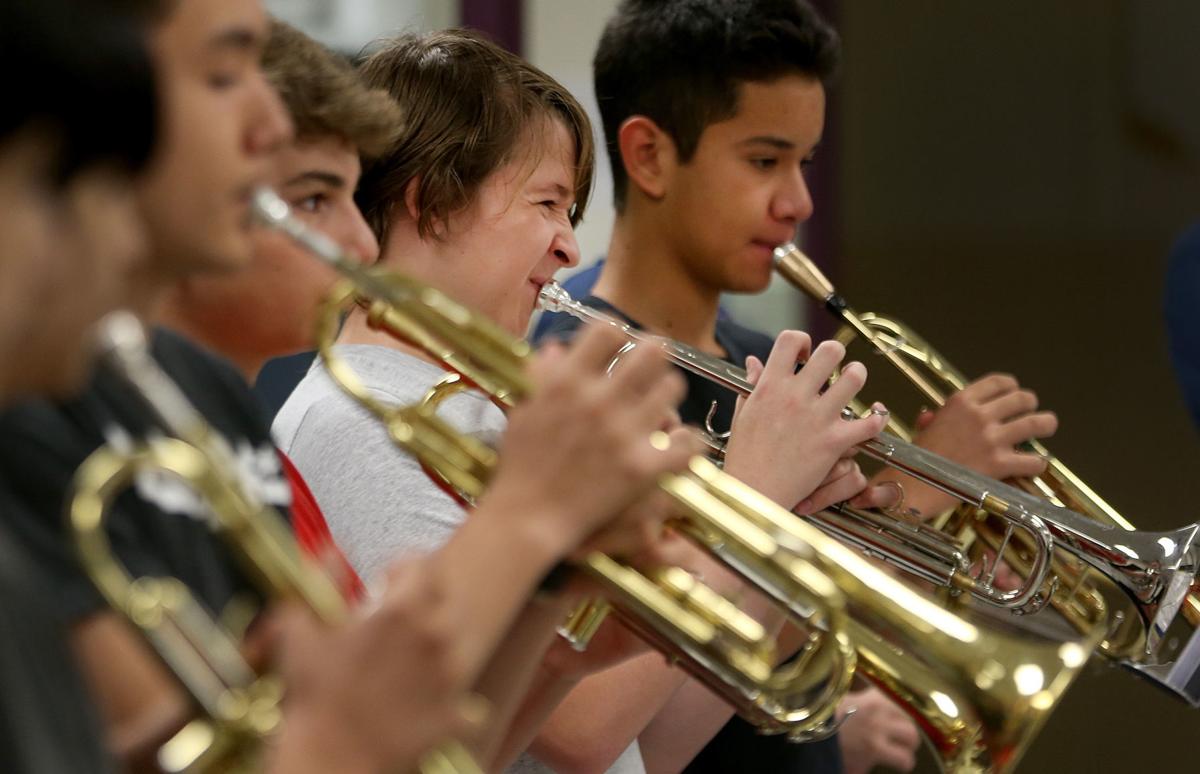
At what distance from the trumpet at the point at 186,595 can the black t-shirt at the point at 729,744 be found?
75 centimetres

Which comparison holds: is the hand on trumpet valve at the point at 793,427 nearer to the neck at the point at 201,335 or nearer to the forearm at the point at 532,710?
the forearm at the point at 532,710

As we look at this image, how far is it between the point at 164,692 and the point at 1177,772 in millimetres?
2618

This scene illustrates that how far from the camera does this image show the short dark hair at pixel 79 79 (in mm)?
621

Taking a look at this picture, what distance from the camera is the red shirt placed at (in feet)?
3.31

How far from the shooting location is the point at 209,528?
90 cm

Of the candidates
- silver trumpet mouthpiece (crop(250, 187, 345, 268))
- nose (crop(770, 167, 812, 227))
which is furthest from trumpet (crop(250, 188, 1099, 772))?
nose (crop(770, 167, 812, 227))

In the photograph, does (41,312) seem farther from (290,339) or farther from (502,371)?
(290,339)

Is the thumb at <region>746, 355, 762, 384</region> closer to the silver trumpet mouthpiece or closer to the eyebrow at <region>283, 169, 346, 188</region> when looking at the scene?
the eyebrow at <region>283, 169, 346, 188</region>

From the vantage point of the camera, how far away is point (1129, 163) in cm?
315

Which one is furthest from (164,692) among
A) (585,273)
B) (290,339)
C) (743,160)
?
(585,273)

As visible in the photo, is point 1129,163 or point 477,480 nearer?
point 477,480

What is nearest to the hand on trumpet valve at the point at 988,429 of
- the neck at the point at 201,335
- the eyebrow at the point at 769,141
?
the eyebrow at the point at 769,141

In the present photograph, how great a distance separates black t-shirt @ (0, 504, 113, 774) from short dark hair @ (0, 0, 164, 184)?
0.58 ft

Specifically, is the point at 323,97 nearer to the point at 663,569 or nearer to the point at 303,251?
the point at 303,251
